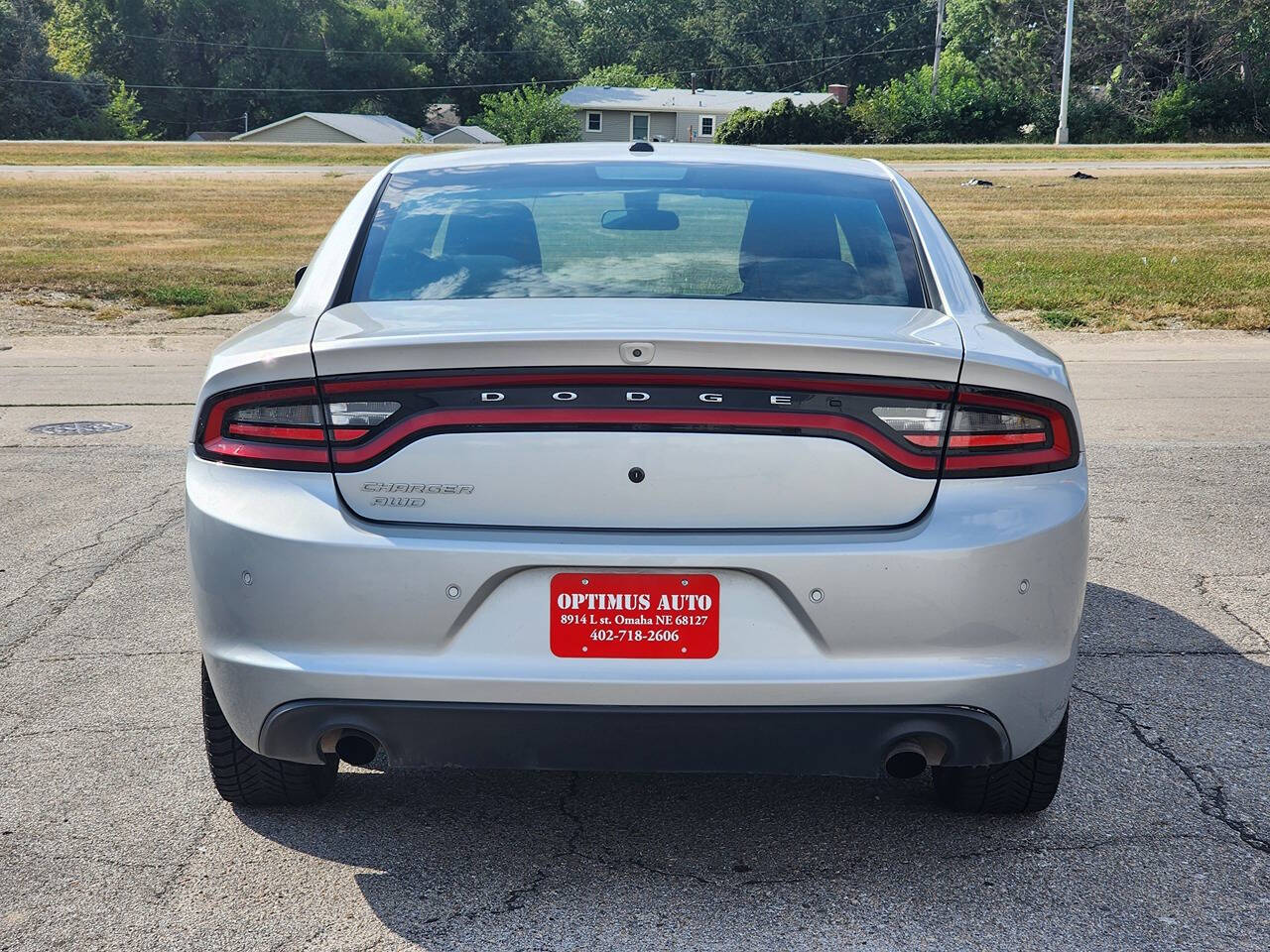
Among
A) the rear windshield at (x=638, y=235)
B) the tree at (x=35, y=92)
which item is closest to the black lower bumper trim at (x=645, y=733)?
the rear windshield at (x=638, y=235)

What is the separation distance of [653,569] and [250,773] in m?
1.29

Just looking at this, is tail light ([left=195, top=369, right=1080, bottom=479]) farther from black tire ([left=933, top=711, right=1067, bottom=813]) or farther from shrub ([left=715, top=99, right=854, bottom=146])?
shrub ([left=715, top=99, right=854, bottom=146])

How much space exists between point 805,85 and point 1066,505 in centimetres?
10351

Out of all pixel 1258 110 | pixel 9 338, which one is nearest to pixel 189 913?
pixel 9 338

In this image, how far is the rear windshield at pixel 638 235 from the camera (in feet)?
11.8

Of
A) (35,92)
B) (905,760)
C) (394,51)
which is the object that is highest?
(394,51)

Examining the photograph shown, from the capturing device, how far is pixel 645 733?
9.75ft

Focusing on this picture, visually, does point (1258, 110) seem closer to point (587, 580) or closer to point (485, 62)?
point (485, 62)

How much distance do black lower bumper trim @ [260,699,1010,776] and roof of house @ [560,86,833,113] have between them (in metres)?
79.8

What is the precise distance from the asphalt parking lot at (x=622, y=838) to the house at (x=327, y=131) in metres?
77.2

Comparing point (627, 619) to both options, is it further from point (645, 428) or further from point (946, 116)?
point (946, 116)

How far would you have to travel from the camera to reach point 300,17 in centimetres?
10094

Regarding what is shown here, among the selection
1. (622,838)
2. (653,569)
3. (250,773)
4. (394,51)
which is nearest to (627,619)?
(653,569)

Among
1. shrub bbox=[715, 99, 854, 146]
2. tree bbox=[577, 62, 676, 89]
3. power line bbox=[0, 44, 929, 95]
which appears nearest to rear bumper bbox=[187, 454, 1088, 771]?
shrub bbox=[715, 99, 854, 146]
